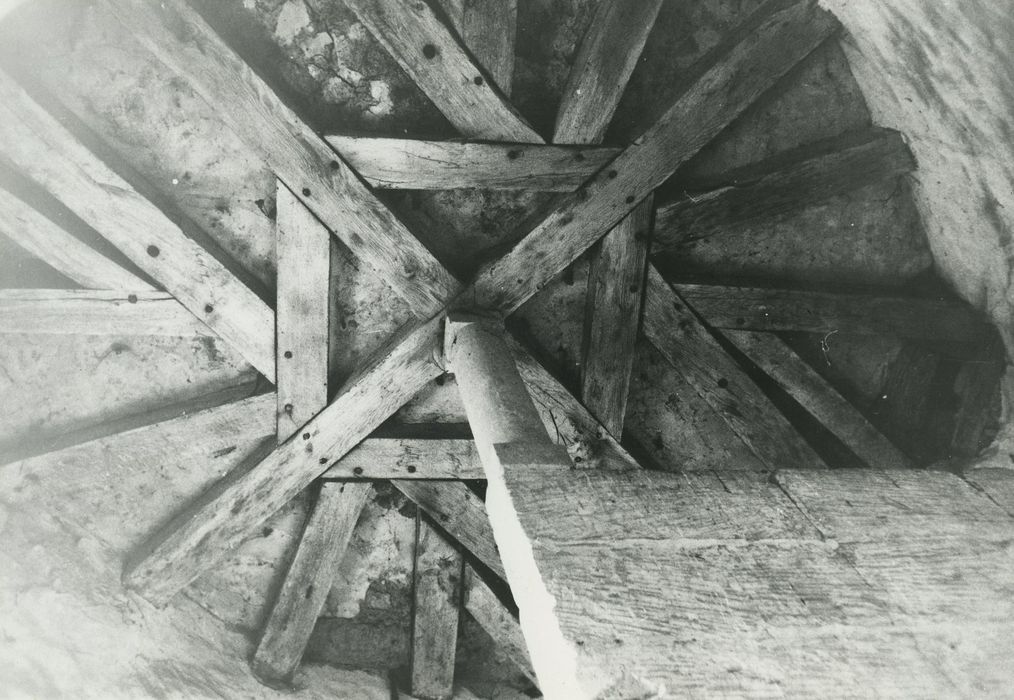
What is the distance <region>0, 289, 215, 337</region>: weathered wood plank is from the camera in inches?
95.9

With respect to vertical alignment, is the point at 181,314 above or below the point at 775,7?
below

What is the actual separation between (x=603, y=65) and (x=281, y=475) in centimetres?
186

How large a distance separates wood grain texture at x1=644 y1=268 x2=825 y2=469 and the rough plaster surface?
72cm

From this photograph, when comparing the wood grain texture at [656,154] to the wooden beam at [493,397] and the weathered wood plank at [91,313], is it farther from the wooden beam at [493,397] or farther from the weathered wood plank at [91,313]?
the weathered wood plank at [91,313]

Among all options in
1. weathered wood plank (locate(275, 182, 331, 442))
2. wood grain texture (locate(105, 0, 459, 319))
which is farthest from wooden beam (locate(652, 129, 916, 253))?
weathered wood plank (locate(275, 182, 331, 442))

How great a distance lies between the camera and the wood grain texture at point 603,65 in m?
2.46

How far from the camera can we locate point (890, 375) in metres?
3.09

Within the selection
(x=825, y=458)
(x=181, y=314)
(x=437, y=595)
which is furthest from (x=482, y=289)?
(x=825, y=458)

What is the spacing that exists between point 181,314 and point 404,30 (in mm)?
1215

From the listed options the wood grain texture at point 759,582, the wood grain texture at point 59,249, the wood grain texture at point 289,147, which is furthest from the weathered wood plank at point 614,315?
the wood grain texture at point 59,249

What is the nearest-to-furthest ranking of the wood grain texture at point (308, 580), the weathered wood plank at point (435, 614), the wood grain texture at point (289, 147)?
1. the wood grain texture at point (289, 147)
2. the wood grain texture at point (308, 580)
3. the weathered wood plank at point (435, 614)

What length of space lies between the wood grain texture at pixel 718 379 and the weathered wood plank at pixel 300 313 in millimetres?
1217

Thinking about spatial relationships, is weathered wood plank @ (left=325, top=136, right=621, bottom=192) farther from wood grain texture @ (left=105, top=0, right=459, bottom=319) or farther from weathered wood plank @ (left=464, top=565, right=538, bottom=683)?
weathered wood plank @ (left=464, top=565, right=538, bottom=683)

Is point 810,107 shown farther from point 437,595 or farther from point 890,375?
point 437,595
